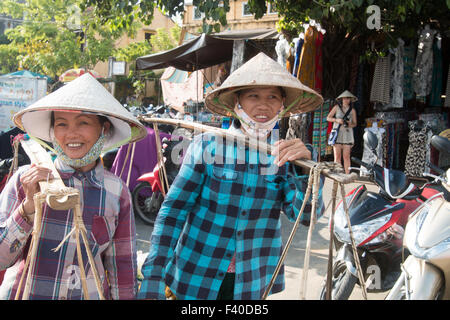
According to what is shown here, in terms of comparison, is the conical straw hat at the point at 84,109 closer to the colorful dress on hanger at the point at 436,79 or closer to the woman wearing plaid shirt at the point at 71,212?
the woman wearing plaid shirt at the point at 71,212

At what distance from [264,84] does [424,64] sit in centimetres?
628

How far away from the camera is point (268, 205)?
1714mm

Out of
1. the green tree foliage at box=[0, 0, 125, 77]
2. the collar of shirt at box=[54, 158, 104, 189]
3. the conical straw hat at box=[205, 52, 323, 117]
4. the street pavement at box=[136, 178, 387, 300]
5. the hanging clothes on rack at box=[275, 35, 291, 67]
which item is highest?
the green tree foliage at box=[0, 0, 125, 77]

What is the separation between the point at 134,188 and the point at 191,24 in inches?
649

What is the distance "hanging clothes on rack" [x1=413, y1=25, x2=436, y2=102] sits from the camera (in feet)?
21.5

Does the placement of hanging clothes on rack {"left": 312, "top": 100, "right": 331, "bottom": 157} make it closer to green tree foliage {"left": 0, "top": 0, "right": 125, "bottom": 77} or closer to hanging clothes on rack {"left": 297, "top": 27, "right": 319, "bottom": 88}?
hanging clothes on rack {"left": 297, "top": 27, "right": 319, "bottom": 88}

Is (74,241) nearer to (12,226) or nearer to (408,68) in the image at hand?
(12,226)

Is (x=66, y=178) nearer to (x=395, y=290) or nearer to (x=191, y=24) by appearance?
(x=395, y=290)

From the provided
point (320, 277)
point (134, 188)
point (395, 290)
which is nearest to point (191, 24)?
point (134, 188)

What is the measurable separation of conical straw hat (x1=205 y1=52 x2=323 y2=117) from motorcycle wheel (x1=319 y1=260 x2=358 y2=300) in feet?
4.19

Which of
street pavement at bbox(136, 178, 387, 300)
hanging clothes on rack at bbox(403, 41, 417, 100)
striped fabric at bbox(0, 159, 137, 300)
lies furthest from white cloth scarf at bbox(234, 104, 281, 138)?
hanging clothes on rack at bbox(403, 41, 417, 100)

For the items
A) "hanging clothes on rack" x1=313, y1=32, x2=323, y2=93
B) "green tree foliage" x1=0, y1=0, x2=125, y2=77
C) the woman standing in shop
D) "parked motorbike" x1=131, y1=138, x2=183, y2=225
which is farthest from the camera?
"green tree foliage" x1=0, y1=0, x2=125, y2=77

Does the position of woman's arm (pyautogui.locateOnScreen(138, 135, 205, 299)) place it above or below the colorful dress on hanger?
below
